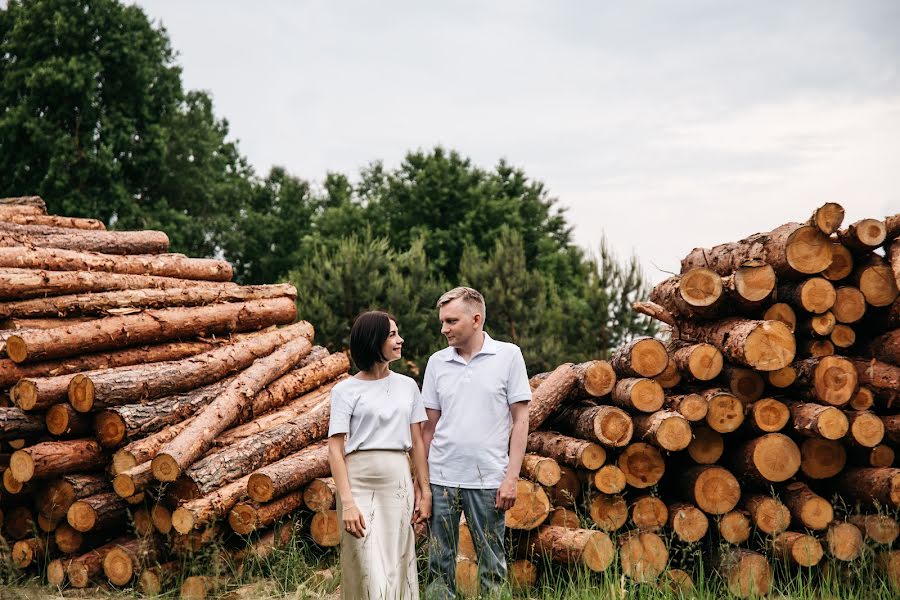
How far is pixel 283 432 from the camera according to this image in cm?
764

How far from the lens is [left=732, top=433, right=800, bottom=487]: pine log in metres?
6.29

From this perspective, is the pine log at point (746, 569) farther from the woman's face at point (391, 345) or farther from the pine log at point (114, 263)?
the pine log at point (114, 263)

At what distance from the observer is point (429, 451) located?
492 centimetres

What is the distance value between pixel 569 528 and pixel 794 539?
5.03 ft

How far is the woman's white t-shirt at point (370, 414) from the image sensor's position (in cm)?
454

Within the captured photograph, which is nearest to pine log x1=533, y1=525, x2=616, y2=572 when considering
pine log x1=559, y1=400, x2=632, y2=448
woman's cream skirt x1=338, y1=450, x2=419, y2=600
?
pine log x1=559, y1=400, x2=632, y2=448

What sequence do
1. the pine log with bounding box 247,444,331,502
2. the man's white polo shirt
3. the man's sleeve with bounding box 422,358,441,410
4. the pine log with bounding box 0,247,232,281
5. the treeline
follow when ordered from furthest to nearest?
the treeline
the pine log with bounding box 0,247,232,281
the pine log with bounding box 247,444,331,502
the man's sleeve with bounding box 422,358,441,410
the man's white polo shirt

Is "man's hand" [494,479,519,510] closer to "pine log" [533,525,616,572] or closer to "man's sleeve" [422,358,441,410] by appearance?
"man's sleeve" [422,358,441,410]

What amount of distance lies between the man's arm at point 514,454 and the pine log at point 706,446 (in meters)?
2.23

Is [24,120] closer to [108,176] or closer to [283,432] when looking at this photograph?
[108,176]

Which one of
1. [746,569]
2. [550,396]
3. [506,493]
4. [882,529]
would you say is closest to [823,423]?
[882,529]

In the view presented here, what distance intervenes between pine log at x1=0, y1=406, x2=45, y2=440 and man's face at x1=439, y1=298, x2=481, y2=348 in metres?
4.23

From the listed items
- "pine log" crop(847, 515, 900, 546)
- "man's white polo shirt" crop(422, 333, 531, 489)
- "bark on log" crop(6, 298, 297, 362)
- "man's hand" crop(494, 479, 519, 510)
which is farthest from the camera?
"bark on log" crop(6, 298, 297, 362)

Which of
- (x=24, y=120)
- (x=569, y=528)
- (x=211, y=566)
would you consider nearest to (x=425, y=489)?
(x=569, y=528)
